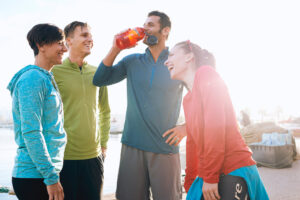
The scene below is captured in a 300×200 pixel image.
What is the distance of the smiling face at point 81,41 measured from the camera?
2457 millimetres

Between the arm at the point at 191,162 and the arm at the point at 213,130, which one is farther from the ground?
the arm at the point at 213,130

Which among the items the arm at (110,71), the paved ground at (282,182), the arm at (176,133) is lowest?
the paved ground at (282,182)

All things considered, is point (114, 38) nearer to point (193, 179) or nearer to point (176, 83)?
point (176, 83)

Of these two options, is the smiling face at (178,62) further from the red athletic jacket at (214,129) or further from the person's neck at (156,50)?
the person's neck at (156,50)

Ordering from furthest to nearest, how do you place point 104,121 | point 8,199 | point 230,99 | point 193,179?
point 8,199, point 104,121, point 193,179, point 230,99

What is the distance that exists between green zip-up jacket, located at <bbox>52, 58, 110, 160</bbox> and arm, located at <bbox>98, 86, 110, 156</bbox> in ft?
0.78

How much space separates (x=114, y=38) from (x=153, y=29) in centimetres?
35

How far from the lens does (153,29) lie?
2.34 m

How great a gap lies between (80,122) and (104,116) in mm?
540

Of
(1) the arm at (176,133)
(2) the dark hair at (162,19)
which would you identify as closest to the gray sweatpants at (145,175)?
(1) the arm at (176,133)

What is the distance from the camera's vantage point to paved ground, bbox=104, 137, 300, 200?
560 centimetres

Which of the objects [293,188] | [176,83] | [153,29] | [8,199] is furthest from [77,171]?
[293,188]

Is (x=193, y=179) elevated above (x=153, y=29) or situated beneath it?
situated beneath

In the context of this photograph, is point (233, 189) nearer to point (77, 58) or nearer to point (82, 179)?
point (82, 179)
